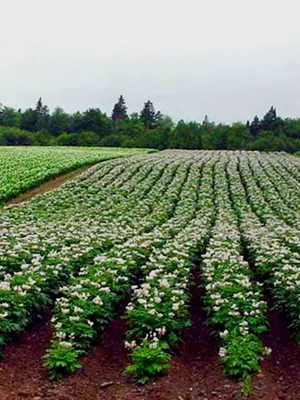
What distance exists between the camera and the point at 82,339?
8.11 meters

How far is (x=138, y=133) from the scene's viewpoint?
355ft

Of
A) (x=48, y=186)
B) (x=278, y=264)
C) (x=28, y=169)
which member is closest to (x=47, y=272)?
(x=278, y=264)

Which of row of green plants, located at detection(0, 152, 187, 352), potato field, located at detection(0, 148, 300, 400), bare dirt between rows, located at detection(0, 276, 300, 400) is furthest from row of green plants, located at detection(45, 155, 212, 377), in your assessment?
row of green plants, located at detection(0, 152, 187, 352)

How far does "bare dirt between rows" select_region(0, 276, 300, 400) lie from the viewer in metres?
6.97

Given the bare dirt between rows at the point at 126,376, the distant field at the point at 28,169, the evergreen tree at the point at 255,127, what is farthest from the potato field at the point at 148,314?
the evergreen tree at the point at 255,127

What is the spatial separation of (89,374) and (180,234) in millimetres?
10072

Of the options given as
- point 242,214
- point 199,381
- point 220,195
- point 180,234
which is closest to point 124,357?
point 199,381

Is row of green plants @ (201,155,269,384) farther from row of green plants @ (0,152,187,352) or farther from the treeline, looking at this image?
the treeline

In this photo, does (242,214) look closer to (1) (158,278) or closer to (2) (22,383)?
(1) (158,278)

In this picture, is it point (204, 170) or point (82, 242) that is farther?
point (204, 170)

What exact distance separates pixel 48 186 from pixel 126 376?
29.9m

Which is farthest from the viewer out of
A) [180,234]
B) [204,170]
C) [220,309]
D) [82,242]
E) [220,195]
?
[204,170]

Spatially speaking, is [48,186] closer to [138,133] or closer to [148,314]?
[148,314]

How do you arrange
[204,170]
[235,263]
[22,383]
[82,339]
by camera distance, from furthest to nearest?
1. [204,170]
2. [235,263]
3. [82,339]
4. [22,383]
